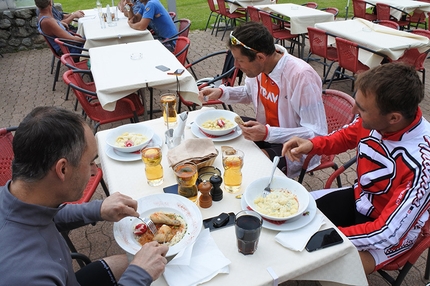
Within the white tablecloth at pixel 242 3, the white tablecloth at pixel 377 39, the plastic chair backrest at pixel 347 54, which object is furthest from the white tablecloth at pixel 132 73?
the white tablecloth at pixel 242 3

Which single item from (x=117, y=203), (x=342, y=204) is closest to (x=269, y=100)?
(x=342, y=204)

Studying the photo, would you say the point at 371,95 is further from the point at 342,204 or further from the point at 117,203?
Answer: the point at 117,203

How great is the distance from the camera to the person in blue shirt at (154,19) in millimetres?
5078

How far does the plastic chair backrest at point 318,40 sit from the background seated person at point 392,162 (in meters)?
3.64

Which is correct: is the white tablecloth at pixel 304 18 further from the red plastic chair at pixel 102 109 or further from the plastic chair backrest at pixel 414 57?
the red plastic chair at pixel 102 109

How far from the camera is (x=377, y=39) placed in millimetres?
Answer: 4668

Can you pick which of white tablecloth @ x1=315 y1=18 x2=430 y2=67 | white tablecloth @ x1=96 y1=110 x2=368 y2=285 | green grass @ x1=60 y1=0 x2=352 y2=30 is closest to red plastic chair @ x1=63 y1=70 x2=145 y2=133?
white tablecloth @ x1=96 y1=110 x2=368 y2=285

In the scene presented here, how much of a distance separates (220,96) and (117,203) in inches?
58.7

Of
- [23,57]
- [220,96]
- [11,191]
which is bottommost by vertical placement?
[23,57]

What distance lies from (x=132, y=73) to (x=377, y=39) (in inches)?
138

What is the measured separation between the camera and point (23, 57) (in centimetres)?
758

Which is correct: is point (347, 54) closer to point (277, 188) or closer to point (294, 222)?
point (277, 188)

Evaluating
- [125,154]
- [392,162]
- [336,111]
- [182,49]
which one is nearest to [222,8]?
[182,49]

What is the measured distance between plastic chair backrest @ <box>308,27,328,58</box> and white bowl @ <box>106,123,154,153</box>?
3.73 metres
